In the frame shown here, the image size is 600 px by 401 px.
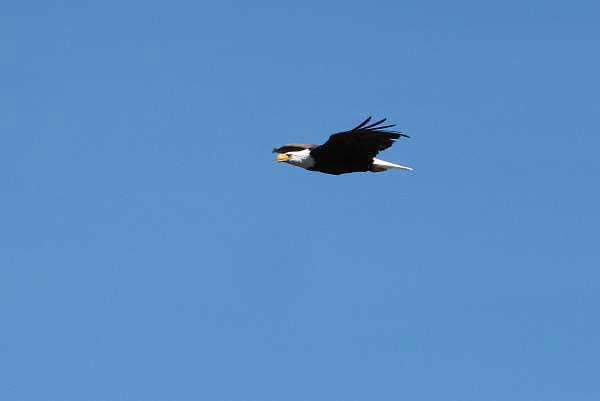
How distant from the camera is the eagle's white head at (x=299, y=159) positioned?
4459 centimetres

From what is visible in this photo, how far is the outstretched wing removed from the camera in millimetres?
42812

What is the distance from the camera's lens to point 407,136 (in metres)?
42.8

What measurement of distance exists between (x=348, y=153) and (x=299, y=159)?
1.25 meters

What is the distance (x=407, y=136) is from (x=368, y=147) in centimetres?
115

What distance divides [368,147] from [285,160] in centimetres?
215

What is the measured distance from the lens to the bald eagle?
43.2m

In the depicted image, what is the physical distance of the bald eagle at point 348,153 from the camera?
43156mm

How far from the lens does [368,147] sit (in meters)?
43.7

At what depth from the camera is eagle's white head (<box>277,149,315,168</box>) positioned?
4459 cm

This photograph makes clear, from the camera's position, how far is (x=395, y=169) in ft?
146

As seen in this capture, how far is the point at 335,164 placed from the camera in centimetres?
4428

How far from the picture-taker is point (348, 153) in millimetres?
44000

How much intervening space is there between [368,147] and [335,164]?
955 mm

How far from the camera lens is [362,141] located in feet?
143
